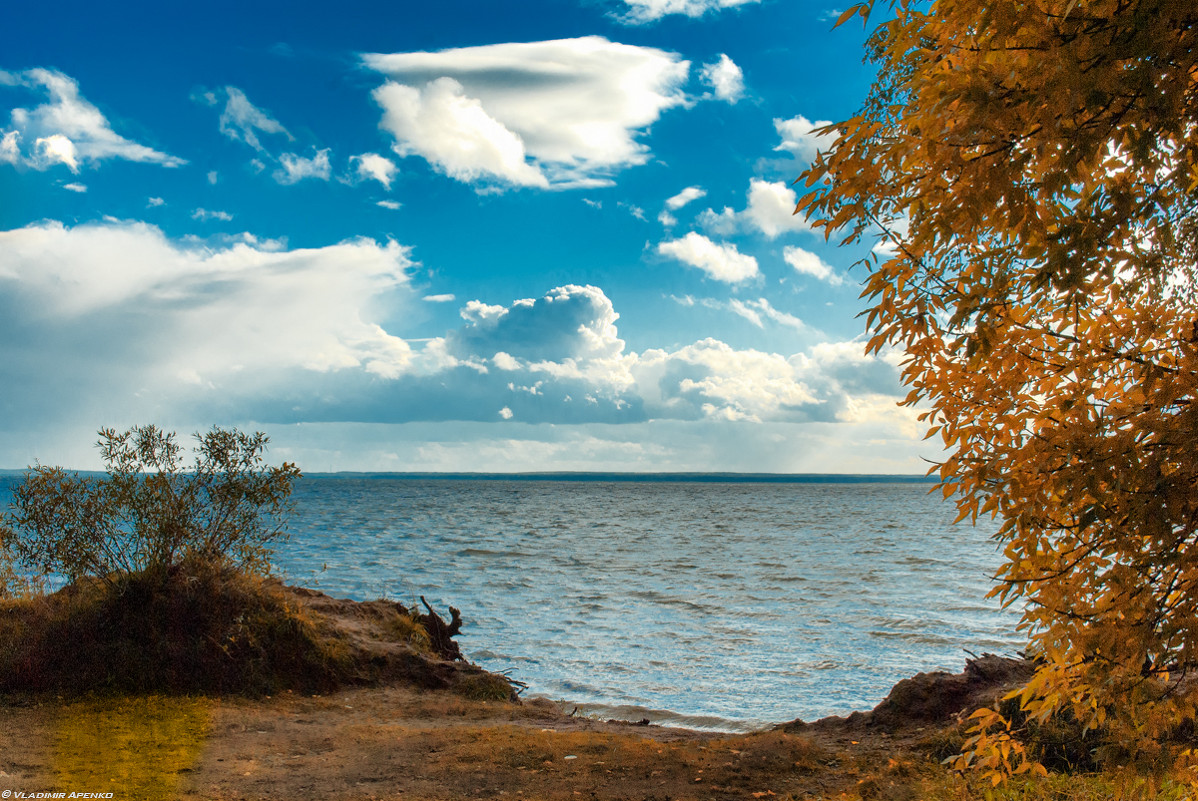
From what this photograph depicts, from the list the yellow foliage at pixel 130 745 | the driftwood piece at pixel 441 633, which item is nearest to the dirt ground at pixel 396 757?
the yellow foliage at pixel 130 745

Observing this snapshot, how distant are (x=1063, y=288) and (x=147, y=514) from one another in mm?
12139

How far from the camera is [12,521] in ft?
38.5

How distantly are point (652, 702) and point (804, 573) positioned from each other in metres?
19.1

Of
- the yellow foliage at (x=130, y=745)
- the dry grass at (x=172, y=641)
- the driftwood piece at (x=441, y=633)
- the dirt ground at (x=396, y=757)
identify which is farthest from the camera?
the driftwood piece at (x=441, y=633)

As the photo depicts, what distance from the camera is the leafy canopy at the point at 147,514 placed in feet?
37.4

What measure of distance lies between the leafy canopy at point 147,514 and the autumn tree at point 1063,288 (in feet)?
34.9

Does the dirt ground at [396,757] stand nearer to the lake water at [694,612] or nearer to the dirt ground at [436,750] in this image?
the dirt ground at [436,750]

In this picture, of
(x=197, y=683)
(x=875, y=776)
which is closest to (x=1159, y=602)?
(x=875, y=776)

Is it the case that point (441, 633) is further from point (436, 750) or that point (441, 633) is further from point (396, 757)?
point (396, 757)

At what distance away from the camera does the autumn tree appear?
9.34 ft

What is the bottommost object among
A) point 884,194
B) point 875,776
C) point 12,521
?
point 875,776

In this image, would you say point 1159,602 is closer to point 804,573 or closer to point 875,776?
point 875,776

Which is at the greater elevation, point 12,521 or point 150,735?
point 12,521

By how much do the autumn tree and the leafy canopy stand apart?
34.9 ft
